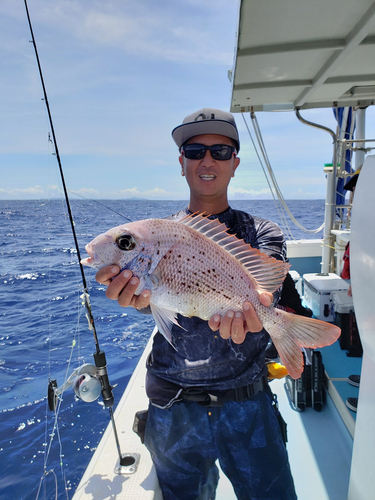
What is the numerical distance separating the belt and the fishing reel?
2.66 ft

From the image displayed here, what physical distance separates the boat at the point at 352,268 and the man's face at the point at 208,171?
85 centimetres

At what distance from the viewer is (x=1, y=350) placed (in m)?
6.64

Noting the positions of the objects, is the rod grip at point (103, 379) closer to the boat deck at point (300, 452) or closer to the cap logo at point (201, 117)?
the boat deck at point (300, 452)

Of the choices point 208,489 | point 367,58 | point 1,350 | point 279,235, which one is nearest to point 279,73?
point 367,58

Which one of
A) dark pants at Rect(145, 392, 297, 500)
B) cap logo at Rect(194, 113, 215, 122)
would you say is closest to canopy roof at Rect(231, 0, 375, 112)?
cap logo at Rect(194, 113, 215, 122)

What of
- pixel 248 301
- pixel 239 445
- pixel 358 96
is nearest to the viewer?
pixel 248 301

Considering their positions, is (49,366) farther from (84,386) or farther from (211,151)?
(211,151)

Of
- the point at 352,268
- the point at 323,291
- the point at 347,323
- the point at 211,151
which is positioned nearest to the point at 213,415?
the point at 352,268

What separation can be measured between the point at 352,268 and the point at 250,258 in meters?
0.50

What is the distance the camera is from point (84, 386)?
2316mm

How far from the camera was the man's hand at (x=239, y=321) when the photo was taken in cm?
154

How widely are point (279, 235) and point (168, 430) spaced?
1373mm

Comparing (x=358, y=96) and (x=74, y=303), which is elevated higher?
(x=358, y=96)

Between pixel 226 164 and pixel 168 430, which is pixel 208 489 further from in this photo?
pixel 226 164
